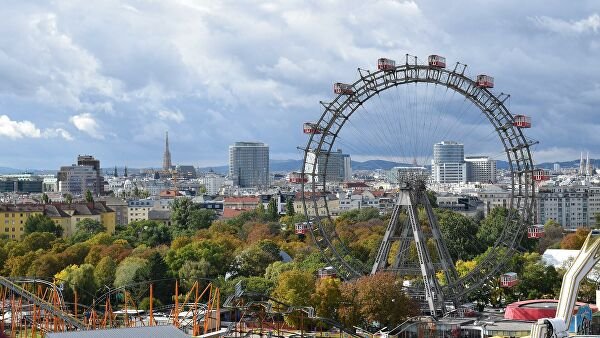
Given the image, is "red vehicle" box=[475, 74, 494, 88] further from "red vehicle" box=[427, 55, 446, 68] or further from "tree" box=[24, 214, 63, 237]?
"tree" box=[24, 214, 63, 237]

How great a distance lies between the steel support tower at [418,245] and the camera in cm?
6738

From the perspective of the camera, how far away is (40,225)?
141 meters

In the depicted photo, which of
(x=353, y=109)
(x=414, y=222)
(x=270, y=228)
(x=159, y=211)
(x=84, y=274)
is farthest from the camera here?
(x=159, y=211)

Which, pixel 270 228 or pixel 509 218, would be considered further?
pixel 270 228

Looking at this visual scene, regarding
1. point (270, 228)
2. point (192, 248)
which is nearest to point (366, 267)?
point (192, 248)

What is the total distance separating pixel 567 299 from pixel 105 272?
47587 mm

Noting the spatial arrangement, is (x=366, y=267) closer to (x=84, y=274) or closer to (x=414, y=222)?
(x=414, y=222)

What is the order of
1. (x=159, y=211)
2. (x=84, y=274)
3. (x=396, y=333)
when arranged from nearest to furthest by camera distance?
(x=396, y=333) → (x=84, y=274) → (x=159, y=211)

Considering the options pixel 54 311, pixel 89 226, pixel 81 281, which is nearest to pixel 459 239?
pixel 81 281

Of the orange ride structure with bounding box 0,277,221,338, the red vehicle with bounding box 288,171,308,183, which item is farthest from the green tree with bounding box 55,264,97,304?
the red vehicle with bounding box 288,171,308,183

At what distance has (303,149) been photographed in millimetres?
74250

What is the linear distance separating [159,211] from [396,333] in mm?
137693

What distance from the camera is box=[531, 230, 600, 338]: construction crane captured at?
46.9 m

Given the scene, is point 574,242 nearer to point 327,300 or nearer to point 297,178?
point 297,178
